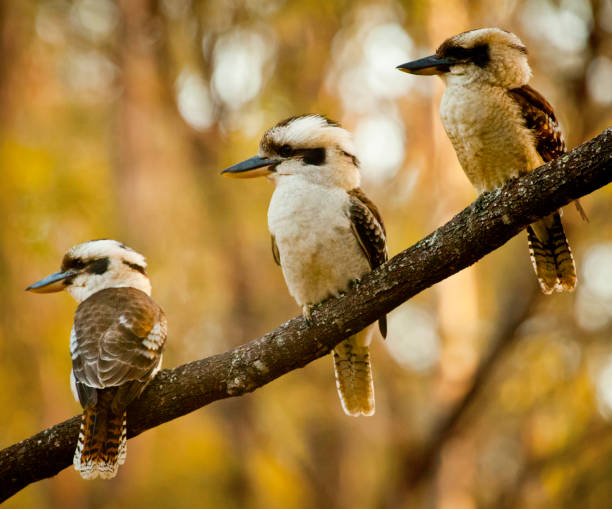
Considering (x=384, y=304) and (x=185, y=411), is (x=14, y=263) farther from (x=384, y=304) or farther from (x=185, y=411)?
(x=384, y=304)

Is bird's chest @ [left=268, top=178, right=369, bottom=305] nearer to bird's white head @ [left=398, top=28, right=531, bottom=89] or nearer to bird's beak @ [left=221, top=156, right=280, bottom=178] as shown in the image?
bird's beak @ [left=221, top=156, right=280, bottom=178]

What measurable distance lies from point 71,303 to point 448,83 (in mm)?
5212

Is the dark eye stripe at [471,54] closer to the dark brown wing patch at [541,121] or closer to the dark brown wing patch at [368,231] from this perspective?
the dark brown wing patch at [541,121]

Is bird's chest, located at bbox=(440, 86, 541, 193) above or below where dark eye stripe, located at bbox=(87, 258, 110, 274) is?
below

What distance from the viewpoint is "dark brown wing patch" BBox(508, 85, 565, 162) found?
3.12m

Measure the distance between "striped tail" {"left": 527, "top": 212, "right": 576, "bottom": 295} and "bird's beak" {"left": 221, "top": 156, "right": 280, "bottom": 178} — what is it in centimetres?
118

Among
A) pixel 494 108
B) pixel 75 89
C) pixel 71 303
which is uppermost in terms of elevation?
pixel 75 89

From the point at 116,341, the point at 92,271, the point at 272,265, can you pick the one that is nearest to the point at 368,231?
the point at 116,341

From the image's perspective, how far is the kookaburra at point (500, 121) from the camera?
3.09 meters

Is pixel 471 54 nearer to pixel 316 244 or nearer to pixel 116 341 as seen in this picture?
pixel 316 244

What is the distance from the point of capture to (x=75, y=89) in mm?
10602

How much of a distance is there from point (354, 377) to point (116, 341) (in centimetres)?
114

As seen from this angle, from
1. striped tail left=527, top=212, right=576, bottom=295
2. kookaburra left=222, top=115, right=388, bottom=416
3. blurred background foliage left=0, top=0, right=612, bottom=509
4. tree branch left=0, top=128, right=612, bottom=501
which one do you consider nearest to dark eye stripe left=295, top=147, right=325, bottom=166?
kookaburra left=222, top=115, right=388, bottom=416

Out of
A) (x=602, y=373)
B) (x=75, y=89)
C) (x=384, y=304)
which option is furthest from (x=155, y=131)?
(x=384, y=304)
